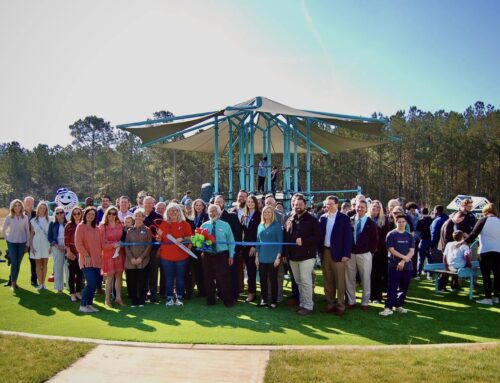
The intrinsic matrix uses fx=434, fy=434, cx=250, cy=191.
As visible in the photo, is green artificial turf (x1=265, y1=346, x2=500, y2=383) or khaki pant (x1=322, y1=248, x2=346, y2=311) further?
khaki pant (x1=322, y1=248, x2=346, y2=311)

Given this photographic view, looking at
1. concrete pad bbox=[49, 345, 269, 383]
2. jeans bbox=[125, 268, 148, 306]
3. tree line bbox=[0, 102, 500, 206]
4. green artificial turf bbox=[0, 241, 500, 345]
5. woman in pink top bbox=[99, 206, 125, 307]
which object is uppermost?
tree line bbox=[0, 102, 500, 206]

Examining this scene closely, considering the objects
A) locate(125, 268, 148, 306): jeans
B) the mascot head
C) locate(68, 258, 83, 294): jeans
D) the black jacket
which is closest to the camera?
the black jacket

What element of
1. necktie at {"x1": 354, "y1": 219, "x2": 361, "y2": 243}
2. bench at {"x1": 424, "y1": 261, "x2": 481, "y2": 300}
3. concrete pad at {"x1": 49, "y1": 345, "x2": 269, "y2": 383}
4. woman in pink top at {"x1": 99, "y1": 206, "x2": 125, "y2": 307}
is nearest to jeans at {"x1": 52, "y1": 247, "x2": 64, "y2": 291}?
woman in pink top at {"x1": 99, "y1": 206, "x2": 125, "y2": 307}

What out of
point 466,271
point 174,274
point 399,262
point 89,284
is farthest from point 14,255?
point 466,271

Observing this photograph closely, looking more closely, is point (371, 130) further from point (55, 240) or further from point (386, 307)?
point (55, 240)

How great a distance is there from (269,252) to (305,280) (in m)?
0.76

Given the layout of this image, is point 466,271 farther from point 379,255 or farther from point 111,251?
point 111,251

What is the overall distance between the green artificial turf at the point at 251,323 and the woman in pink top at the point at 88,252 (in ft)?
0.99

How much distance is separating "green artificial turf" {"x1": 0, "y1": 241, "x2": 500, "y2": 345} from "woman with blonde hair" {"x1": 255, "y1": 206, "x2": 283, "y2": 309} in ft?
0.99

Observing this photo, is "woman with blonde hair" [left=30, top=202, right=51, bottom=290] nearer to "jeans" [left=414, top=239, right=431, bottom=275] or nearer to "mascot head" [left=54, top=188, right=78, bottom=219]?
"mascot head" [left=54, top=188, right=78, bottom=219]

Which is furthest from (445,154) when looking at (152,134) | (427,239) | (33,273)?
(33,273)

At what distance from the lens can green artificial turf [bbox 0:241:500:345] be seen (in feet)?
18.5

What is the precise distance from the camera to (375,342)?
215 inches

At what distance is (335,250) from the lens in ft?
22.2
